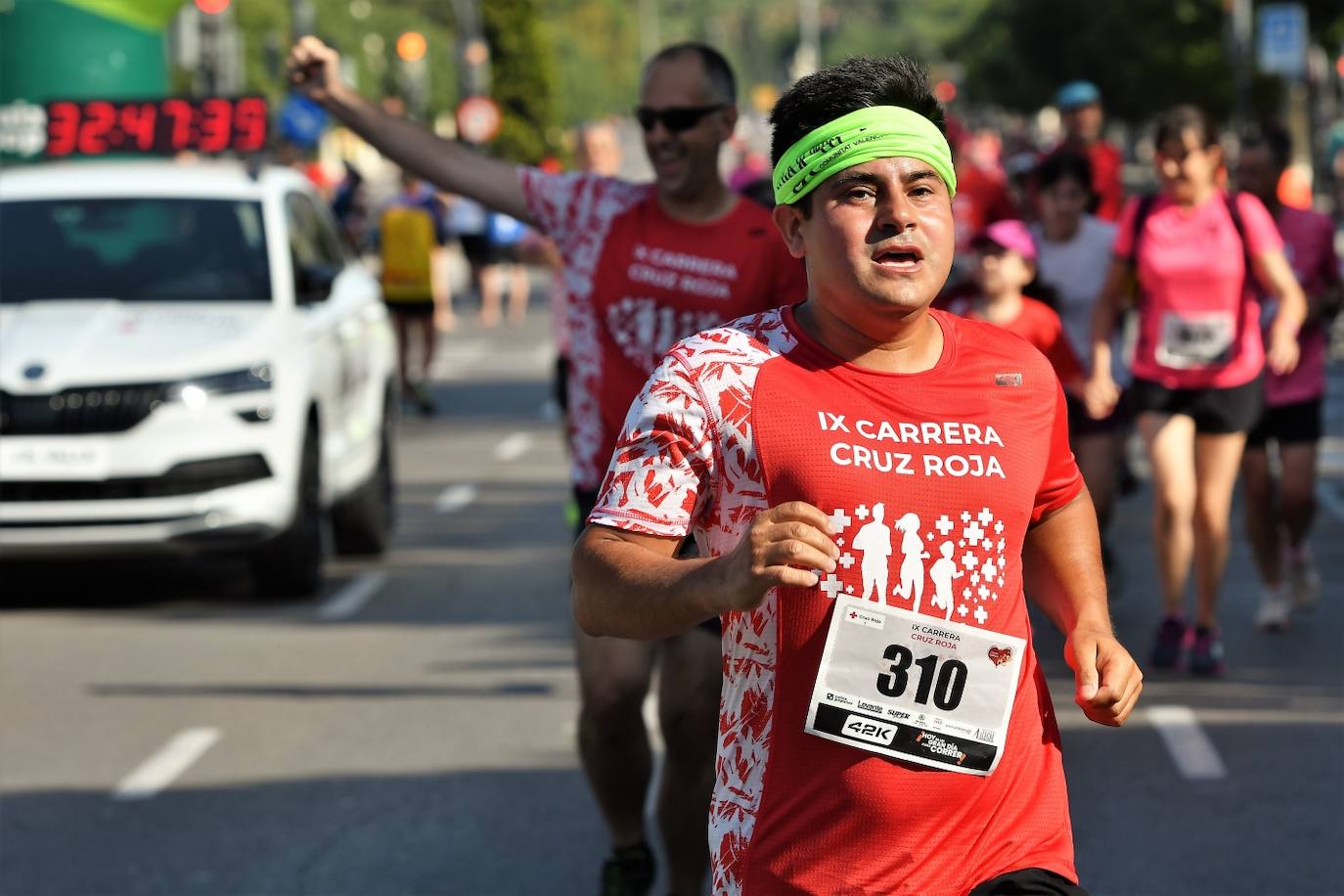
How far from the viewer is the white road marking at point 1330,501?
13.3m

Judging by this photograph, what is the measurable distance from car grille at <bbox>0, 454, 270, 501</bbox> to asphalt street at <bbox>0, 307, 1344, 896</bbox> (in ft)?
1.82

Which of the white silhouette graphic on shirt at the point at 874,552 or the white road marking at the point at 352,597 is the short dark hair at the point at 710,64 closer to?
the white silhouette graphic on shirt at the point at 874,552

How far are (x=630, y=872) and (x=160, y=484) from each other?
5.13 meters

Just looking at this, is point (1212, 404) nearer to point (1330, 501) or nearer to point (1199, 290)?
point (1199, 290)

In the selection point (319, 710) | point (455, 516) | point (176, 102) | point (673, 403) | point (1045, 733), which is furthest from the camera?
point (176, 102)

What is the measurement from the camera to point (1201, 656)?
28.9ft

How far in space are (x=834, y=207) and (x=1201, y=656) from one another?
5.83 m

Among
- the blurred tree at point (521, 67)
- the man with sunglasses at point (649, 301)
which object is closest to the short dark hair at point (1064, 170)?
the man with sunglasses at point (649, 301)

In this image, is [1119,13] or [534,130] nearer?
[1119,13]

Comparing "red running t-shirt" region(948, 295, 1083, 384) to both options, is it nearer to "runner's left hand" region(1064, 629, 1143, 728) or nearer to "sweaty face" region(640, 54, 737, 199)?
"sweaty face" region(640, 54, 737, 199)

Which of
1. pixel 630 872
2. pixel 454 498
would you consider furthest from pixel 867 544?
pixel 454 498

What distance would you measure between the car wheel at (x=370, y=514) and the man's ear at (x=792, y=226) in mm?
8441

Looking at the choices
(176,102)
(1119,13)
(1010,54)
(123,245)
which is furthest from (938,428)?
(1010,54)

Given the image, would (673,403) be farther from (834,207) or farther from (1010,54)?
(1010,54)
